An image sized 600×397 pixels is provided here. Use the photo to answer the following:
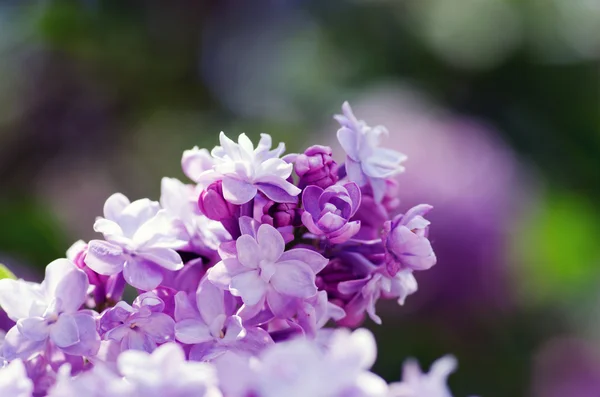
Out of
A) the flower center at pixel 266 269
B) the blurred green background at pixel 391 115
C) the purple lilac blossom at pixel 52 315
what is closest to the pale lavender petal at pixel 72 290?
the purple lilac blossom at pixel 52 315

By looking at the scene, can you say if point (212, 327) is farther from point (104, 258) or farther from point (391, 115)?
point (391, 115)

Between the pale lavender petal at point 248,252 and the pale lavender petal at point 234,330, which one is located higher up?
the pale lavender petal at point 248,252

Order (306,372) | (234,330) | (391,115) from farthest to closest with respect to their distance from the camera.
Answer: (391,115), (234,330), (306,372)

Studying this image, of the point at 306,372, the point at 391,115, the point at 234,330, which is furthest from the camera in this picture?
A: the point at 391,115

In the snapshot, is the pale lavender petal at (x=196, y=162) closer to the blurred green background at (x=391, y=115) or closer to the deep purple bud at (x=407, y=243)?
the deep purple bud at (x=407, y=243)

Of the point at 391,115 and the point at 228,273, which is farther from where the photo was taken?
the point at 391,115

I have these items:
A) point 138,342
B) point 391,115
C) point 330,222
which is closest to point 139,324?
point 138,342

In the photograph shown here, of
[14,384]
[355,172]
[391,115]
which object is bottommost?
[14,384]
